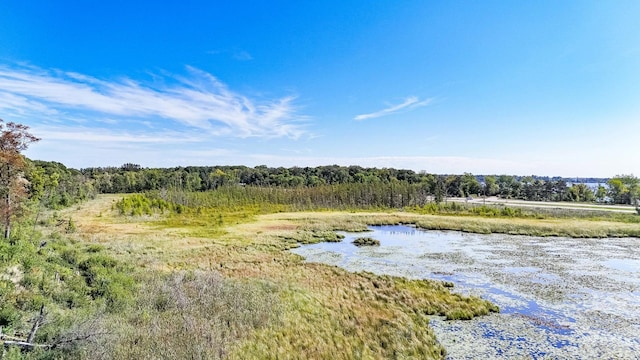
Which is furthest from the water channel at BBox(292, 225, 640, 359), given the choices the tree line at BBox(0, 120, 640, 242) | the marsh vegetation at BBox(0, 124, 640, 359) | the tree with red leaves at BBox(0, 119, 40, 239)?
the tree line at BBox(0, 120, 640, 242)

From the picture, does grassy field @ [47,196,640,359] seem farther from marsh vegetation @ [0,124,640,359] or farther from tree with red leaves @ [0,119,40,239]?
tree with red leaves @ [0,119,40,239]

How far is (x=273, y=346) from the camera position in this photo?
1005 centimetres

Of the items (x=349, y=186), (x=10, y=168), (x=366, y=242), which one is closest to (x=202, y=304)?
(x=10, y=168)

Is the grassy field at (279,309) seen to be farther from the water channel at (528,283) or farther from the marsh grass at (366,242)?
the marsh grass at (366,242)

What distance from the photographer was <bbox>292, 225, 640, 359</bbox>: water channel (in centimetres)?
1191

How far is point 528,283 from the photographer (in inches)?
776

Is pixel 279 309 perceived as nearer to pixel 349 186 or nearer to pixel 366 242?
pixel 366 242

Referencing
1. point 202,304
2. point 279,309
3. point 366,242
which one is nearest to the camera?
point 202,304

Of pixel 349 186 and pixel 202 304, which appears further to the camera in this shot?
pixel 349 186

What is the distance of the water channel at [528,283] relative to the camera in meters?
11.9

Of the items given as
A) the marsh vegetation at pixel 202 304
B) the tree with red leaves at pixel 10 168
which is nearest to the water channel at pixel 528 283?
the marsh vegetation at pixel 202 304

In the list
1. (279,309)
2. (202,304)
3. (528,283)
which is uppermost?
(202,304)

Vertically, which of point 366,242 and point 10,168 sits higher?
point 10,168

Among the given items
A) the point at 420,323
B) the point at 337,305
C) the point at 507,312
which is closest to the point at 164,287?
the point at 337,305
